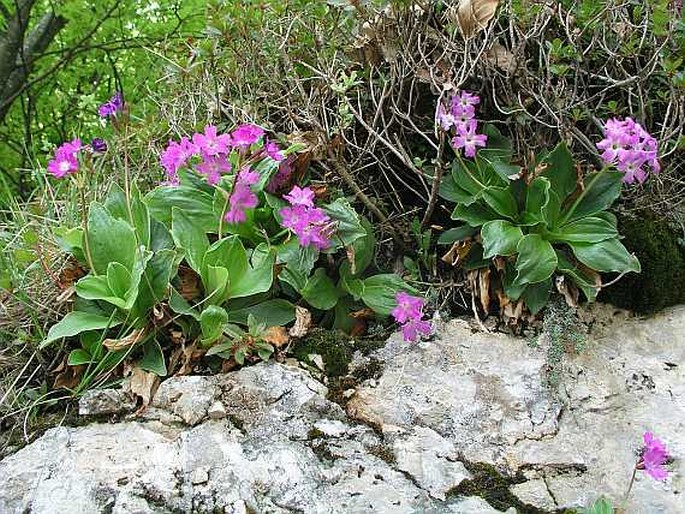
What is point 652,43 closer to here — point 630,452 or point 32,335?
point 630,452

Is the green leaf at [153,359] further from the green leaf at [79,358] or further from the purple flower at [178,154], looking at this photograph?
the purple flower at [178,154]

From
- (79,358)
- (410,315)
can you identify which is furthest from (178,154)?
(410,315)

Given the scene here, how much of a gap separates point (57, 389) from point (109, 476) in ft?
1.57

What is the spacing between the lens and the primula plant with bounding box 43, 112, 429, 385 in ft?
7.16

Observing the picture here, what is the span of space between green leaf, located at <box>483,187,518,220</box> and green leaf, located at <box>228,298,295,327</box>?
2.42 ft

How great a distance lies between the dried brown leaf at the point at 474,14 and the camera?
2283 mm

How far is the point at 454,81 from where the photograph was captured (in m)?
2.49

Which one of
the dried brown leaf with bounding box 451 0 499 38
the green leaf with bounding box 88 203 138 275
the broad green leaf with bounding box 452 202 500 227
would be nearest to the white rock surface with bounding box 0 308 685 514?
the broad green leaf with bounding box 452 202 500 227

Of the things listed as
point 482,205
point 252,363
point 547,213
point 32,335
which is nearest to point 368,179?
point 482,205

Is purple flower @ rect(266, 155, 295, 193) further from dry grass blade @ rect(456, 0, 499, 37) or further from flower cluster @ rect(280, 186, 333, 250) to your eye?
dry grass blade @ rect(456, 0, 499, 37)

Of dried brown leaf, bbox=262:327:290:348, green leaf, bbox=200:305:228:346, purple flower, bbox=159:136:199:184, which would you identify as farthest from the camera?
purple flower, bbox=159:136:199:184

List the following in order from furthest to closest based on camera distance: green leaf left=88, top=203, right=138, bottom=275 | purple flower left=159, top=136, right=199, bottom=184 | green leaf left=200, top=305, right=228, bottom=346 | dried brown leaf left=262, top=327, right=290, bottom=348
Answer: purple flower left=159, top=136, right=199, bottom=184 < green leaf left=88, top=203, right=138, bottom=275 < dried brown leaf left=262, top=327, right=290, bottom=348 < green leaf left=200, top=305, right=228, bottom=346

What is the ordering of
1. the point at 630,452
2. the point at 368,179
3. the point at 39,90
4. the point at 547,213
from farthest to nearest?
the point at 39,90 < the point at 368,179 < the point at 547,213 < the point at 630,452

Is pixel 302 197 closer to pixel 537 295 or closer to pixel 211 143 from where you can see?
pixel 211 143
